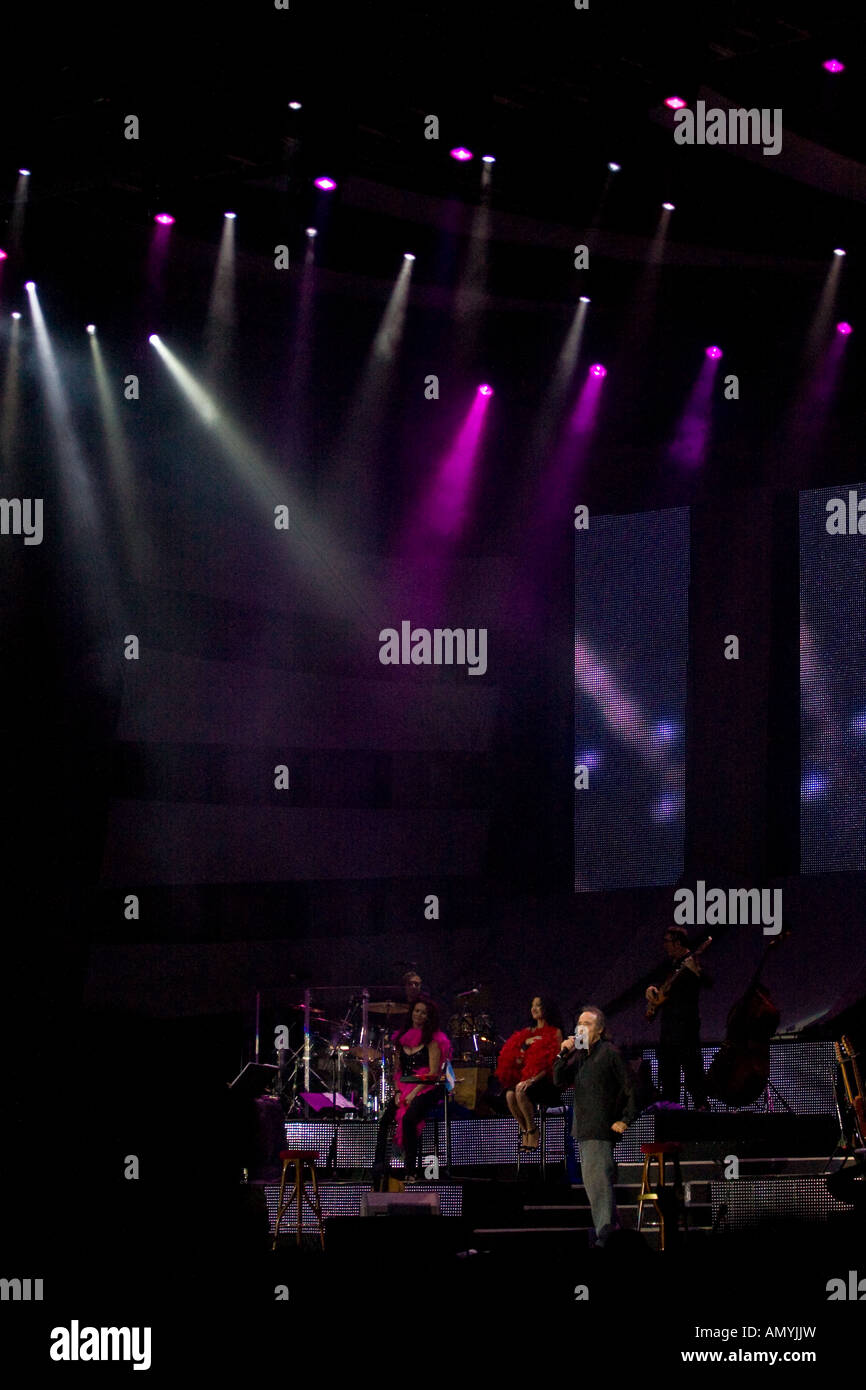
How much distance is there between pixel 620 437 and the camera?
13406mm

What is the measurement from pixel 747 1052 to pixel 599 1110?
194 cm

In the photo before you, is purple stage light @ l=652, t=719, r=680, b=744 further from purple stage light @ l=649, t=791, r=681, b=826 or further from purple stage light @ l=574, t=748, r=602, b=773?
purple stage light @ l=574, t=748, r=602, b=773

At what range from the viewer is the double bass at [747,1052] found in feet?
32.7

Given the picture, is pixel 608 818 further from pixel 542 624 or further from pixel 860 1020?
pixel 860 1020

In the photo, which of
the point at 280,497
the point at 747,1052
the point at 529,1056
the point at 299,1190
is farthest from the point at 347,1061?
the point at 280,497

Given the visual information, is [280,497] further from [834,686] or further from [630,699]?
[834,686]

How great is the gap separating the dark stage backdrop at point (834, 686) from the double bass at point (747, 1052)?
9.04ft

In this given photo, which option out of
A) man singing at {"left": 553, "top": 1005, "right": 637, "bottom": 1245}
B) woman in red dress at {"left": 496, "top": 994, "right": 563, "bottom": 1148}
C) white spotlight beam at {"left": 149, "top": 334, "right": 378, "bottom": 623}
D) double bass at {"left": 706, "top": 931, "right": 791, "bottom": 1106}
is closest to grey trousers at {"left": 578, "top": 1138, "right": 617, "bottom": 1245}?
man singing at {"left": 553, "top": 1005, "right": 637, "bottom": 1245}

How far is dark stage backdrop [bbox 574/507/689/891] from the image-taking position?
13.2m

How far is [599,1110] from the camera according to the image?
8.37 m

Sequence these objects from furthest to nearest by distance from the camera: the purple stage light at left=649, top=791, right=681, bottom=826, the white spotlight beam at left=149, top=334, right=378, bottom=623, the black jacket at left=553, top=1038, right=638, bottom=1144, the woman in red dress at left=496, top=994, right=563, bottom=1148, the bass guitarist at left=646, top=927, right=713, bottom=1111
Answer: the purple stage light at left=649, top=791, right=681, bottom=826 < the white spotlight beam at left=149, top=334, right=378, bottom=623 < the bass guitarist at left=646, top=927, right=713, bottom=1111 < the woman in red dress at left=496, top=994, right=563, bottom=1148 < the black jacket at left=553, top=1038, right=638, bottom=1144

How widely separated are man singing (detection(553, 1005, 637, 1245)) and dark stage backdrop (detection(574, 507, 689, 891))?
15.3 feet
